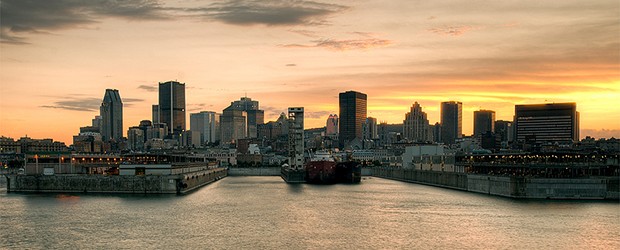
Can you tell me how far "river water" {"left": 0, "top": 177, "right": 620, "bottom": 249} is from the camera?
60.0 m

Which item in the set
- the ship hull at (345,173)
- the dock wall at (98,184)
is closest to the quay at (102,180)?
the dock wall at (98,184)

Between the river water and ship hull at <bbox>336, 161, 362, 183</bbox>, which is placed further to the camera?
ship hull at <bbox>336, 161, 362, 183</bbox>

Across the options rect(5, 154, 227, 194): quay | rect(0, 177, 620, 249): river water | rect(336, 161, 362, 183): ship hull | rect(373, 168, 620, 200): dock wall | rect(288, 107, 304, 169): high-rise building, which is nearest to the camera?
rect(0, 177, 620, 249): river water

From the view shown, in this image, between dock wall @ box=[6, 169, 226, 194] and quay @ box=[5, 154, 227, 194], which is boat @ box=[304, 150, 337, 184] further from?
dock wall @ box=[6, 169, 226, 194]

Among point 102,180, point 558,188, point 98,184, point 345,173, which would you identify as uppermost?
point 558,188

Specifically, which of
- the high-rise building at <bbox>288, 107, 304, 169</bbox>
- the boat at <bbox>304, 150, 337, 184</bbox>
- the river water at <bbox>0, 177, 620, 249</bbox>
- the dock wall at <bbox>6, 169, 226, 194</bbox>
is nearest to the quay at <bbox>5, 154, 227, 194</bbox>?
the dock wall at <bbox>6, 169, 226, 194</bbox>

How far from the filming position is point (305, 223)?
74.5 m

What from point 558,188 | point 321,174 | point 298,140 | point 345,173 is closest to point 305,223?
point 558,188

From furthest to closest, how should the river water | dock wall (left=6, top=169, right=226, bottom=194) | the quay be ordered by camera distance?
the quay
dock wall (left=6, top=169, right=226, bottom=194)
the river water

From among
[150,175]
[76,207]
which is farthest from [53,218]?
[150,175]

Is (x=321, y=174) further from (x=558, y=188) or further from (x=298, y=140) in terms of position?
Result: (x=558, y=188)

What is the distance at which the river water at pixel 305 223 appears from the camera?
60.0 m

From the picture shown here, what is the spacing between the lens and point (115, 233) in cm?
6500

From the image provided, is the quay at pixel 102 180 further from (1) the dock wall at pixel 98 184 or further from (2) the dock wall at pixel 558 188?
(2) the dock wall at pixel 558 188
